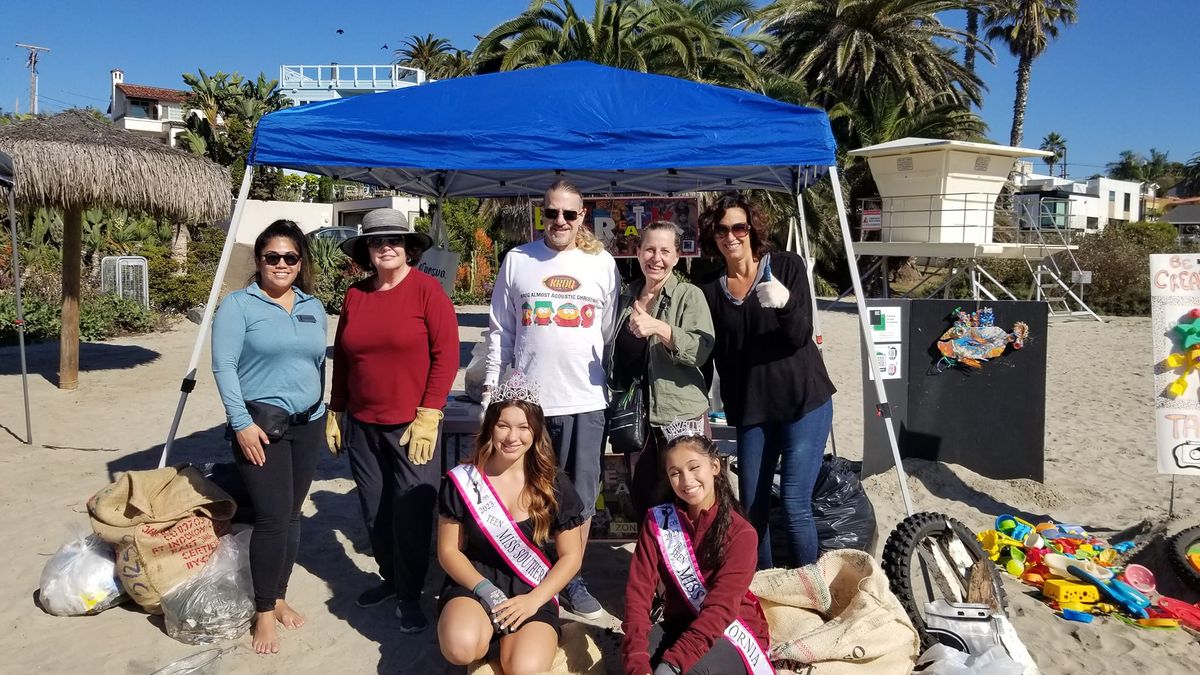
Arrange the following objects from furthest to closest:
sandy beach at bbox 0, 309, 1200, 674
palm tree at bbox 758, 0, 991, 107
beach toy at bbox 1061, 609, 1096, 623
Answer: palm tree at bbox 758, 0, 991, 107 → beach toy at bbox 1061, 609, 1096, 623 → sandy beach at bbox 0, 309, 1200, 674

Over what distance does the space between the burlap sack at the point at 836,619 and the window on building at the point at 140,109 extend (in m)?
55.7

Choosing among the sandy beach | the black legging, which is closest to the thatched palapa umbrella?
the sandy beach

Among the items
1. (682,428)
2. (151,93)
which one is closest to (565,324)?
→ (682,428)

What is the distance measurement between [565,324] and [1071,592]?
267 cm

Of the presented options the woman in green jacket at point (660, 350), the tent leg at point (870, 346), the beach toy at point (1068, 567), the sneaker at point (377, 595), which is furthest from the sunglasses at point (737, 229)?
the beach toy at point (1068, 567)

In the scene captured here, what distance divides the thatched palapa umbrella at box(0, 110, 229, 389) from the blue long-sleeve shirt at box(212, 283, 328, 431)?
233 inches

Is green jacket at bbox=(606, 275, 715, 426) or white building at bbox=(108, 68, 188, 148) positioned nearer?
green jacket at bbox=(606, 275, 715, 426)

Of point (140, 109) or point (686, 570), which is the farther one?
point (140, 109)

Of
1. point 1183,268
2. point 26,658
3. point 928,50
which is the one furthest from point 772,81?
point 26,658

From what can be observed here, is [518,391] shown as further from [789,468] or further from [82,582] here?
[82,582]

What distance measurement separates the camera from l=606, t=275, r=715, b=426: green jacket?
126 inches

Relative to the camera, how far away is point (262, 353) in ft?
10.1

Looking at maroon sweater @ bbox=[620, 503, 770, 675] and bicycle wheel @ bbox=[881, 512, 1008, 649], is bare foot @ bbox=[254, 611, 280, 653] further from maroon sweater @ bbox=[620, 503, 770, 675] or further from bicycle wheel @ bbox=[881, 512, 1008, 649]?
bicycle wheel @ bbox=[881, 512, 1008, 649]

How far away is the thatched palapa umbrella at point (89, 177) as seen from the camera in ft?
24.6
